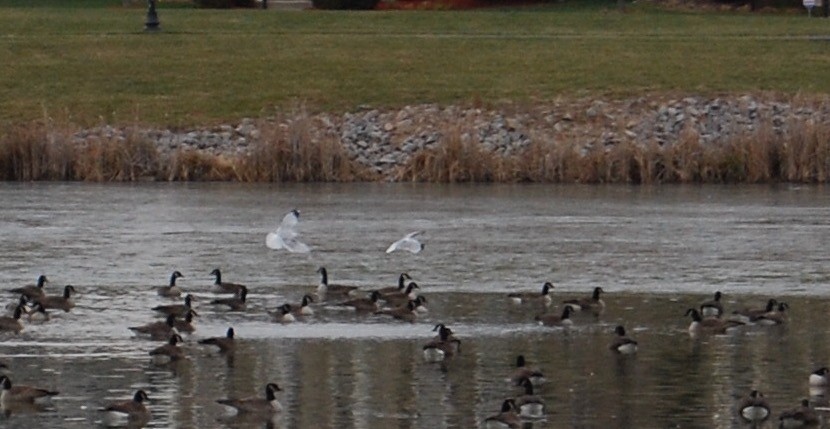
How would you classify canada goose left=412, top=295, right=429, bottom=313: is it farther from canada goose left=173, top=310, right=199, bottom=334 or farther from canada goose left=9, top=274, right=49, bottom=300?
canada goose left=9, top=274, right=49, bottom=300

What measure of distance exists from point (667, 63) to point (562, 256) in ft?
73.7

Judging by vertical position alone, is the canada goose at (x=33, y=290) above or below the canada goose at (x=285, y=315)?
above

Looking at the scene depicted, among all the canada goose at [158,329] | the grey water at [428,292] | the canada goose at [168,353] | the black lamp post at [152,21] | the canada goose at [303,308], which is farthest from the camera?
the black lamp post at [152,21]

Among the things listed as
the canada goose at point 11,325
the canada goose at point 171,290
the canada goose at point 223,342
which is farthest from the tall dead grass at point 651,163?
the canada goose at point 223,342

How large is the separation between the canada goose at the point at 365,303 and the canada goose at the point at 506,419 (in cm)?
622

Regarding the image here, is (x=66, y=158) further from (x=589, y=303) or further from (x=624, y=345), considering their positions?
(x=624, y=345)

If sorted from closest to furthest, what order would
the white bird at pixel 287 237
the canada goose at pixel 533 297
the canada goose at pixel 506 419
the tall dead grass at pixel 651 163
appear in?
the canada goose at pixel 506 419
the canada goose at pixel 533 297
the white bird at pixel 287 237
the tall dead grass at pixel 651 163

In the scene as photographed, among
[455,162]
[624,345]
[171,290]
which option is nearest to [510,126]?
[455,162]

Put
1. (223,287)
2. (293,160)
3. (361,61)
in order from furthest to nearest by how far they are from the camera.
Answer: (361,61), (293,160), (223,287)

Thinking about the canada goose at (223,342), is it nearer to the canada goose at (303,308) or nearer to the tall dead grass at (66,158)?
Result: the canada goose at (303,308)

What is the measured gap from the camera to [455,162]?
1617 inches

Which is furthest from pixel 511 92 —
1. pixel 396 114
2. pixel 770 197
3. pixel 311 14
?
pixel 311 14

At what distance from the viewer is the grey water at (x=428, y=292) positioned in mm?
18188

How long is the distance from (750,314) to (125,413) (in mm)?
8074
